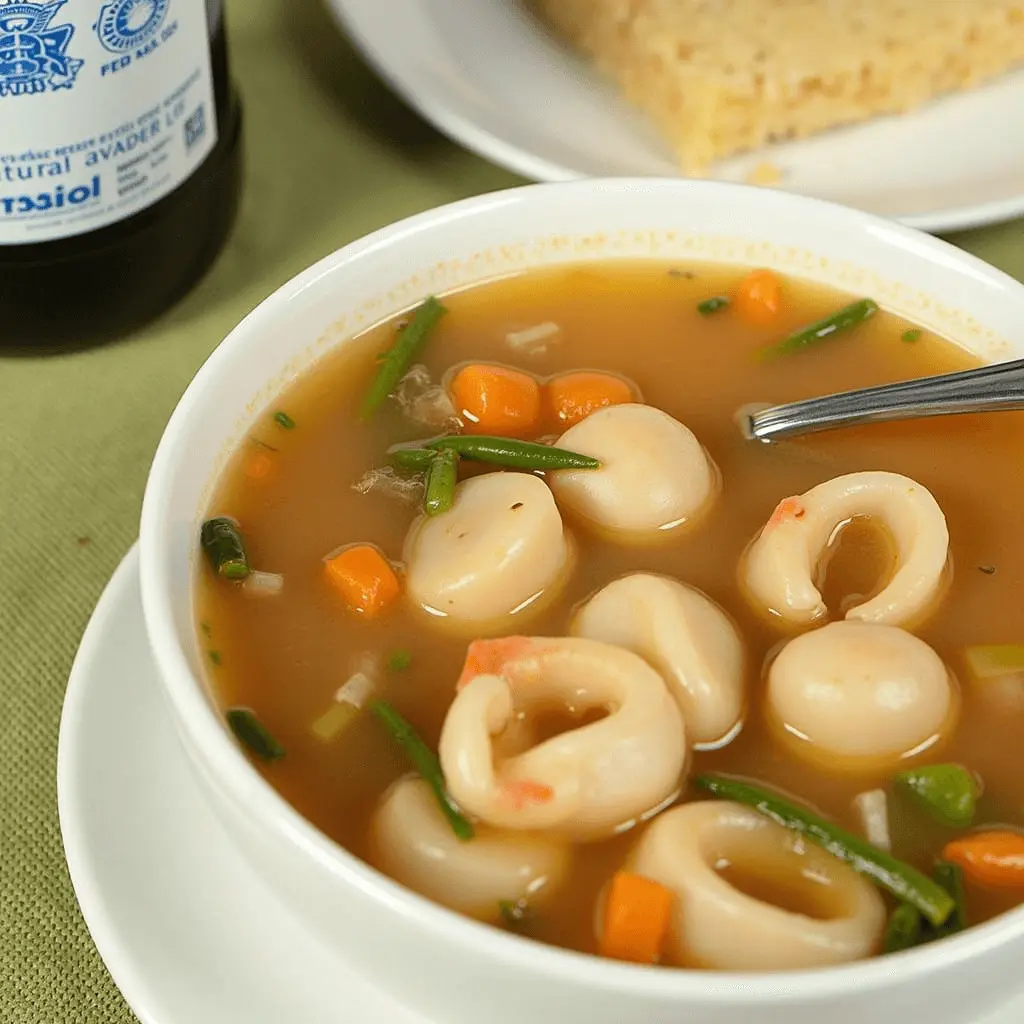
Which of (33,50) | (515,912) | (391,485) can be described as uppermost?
(33,50)

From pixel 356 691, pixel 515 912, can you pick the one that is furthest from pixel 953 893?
pixel 356 691

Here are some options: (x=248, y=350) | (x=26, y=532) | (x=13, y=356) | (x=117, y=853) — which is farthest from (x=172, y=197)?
(x=117, y=853)

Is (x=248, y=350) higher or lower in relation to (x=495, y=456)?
higher

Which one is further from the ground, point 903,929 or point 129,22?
point 129,22

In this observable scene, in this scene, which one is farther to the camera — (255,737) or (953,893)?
(255,737)

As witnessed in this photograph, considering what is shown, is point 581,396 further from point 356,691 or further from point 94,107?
point 94,107

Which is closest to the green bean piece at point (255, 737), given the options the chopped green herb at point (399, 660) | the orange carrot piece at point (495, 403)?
the chopped green herb at point (399, 660)

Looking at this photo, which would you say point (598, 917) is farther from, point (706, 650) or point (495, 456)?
point (495, 456)
